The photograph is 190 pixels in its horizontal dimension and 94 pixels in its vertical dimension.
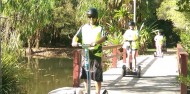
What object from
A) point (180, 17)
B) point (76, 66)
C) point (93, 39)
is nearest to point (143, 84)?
point (76, 66)

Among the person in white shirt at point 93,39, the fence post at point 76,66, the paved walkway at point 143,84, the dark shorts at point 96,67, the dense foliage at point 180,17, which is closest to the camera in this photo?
the dense foliage at point 180,17

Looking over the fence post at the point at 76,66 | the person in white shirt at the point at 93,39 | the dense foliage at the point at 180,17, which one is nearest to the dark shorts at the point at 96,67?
the person in white shirt at the point at 93,39

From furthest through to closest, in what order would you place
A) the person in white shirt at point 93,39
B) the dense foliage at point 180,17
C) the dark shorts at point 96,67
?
1. the dark shorts at point 96,67
2. the person in white shirt at point 93,39
3. the dense foliage at point 180,17

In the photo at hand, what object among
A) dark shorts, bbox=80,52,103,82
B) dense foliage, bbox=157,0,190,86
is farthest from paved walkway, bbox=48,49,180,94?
dark shorts, bbox=80,52,103,82

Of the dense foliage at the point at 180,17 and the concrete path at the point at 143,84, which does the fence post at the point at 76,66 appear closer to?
the concrete path at the point at 143,84

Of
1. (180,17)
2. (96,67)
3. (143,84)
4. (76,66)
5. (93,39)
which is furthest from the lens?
(180,17)

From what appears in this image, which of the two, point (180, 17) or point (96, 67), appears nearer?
point (96, 67)

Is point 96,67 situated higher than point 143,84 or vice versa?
point 96,67

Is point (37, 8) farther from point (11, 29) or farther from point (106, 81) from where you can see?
point (106, 81)

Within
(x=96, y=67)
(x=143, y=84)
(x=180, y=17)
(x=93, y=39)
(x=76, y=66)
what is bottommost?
(x=143, y=84)

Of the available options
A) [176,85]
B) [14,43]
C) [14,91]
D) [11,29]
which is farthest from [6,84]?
[176,85]

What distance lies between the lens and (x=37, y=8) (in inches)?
563

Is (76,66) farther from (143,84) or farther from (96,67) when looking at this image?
(96,67)

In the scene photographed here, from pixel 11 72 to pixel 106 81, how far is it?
133 inches
